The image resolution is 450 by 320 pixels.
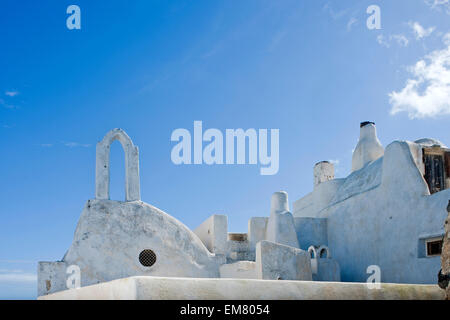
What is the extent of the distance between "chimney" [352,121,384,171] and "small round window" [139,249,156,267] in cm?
1129

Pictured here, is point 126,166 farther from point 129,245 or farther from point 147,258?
point 147,258

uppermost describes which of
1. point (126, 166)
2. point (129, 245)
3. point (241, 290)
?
point (126, 166)

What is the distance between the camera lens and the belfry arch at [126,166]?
1628 cm

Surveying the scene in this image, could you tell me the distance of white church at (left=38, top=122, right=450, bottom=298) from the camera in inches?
589

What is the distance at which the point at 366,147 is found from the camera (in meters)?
22.1

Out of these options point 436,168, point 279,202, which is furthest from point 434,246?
point 279,202

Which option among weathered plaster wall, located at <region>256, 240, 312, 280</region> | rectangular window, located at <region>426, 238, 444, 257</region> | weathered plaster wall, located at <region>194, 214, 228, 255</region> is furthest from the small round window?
rectangular window, located at <region>426, 238, 444, 257</region>

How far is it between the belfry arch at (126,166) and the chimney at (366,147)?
11056mm

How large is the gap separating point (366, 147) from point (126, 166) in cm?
1167

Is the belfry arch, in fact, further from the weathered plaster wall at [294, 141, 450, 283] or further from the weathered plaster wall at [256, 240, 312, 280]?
the weathered plaster wall at [294, 141, 450, 283]

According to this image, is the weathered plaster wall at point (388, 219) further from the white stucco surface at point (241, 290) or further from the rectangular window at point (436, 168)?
the white stucco surface at point (241, 290)
